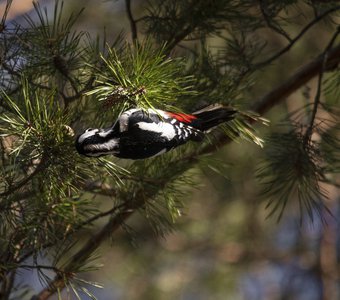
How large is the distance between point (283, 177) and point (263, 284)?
2.49 meters

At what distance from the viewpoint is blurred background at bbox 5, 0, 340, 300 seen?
3346mm

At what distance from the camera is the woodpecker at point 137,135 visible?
3.09 ft

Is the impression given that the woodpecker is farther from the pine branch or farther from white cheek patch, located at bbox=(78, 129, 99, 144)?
the pine branch

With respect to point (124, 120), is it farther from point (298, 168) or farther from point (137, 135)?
point (298, 168)

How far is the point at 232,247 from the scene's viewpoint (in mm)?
3494

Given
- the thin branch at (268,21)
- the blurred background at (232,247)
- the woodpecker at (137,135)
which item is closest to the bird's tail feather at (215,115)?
the woodpecker at (137,135)

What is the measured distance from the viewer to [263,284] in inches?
147

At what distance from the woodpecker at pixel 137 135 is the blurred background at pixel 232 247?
2220 millimetres

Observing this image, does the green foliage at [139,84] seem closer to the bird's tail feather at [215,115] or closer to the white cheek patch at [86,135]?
the white cheek patch at [86,135]

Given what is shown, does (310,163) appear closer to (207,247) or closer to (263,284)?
(207,247)

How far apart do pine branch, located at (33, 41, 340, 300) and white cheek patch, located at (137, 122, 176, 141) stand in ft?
0.83

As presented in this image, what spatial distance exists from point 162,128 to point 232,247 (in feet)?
8.40

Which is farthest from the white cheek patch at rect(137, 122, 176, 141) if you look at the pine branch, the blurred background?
the blurred background

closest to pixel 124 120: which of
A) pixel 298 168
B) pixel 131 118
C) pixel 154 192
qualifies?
pixel 131 118
